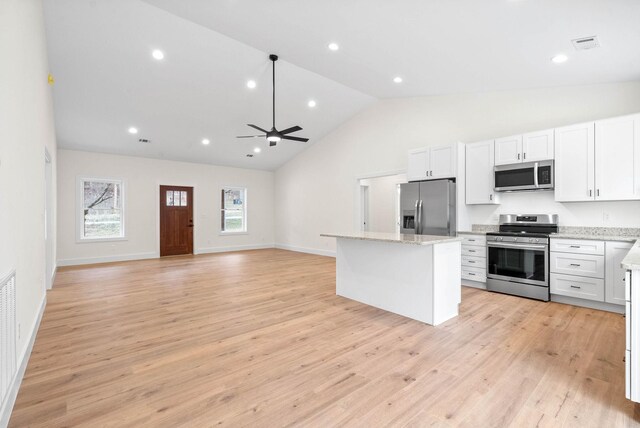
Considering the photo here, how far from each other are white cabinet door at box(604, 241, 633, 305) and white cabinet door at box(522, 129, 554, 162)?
139 centimetres

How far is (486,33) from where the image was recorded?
325 centimetres

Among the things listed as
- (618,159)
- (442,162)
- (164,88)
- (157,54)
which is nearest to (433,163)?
(442,162)

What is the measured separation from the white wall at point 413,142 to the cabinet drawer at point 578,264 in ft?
2.37

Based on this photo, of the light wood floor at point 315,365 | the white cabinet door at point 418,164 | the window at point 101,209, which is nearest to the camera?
the light wood floor at point 315,365

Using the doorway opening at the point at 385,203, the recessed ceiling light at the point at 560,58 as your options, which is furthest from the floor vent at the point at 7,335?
the doorway opening at the point at 385,203

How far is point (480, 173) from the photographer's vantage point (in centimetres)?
499

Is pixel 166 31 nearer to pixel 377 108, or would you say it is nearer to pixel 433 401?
pixel 377 108

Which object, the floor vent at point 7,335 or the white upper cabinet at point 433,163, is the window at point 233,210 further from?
the floor vent at point 7,335

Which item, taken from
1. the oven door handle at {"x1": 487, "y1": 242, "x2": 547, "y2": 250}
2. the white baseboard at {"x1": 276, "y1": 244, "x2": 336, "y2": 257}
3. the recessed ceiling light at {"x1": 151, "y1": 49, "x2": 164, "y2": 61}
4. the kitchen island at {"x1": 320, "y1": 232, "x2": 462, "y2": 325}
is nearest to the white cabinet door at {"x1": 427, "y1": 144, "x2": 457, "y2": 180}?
the oven door handle at {"x1": 487, "y1": 242, "x2": 547, "y2": 250}

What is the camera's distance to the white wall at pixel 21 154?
6.36ft

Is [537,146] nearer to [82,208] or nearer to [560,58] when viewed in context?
[560,58]

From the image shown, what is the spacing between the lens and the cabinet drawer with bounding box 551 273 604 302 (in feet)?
12.2

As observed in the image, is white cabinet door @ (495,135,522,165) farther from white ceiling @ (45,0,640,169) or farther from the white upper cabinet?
white ceiling @ (45,0,640,169)

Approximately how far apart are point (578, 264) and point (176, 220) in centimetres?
893
